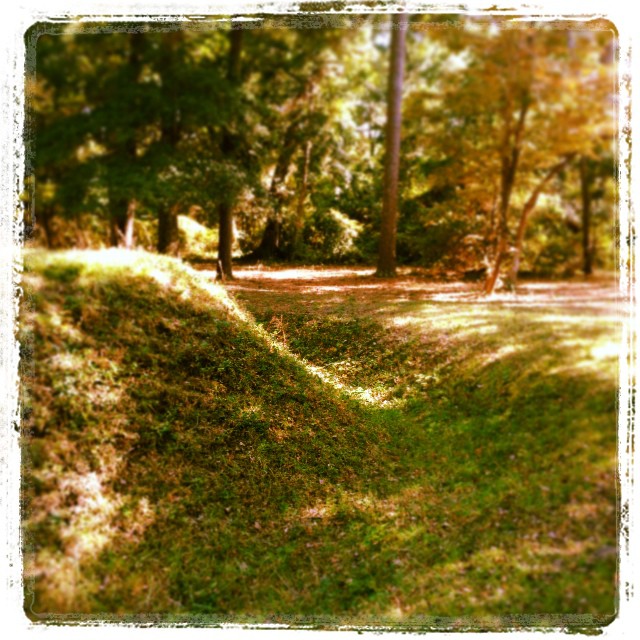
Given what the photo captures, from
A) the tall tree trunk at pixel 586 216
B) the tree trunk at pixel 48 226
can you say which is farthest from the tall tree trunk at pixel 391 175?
the tree trunk at pixel 48 226

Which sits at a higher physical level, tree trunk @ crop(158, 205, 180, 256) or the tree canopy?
the tree canopy

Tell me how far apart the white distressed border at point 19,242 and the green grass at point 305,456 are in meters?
0.11

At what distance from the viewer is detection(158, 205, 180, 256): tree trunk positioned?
9.62 feet

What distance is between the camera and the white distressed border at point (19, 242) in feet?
9.23

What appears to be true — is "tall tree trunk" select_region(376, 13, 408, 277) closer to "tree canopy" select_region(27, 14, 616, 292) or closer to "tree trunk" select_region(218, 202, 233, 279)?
"tree canopy" select_region(27, 14, 616, 292)

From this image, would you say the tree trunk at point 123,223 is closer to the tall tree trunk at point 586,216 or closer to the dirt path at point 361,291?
the dirt path at point 361,291

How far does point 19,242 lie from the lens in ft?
9.80

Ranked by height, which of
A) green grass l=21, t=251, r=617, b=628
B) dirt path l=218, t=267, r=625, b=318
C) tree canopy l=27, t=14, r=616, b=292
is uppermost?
tree canopy l=27, t=14, r=616, b=292

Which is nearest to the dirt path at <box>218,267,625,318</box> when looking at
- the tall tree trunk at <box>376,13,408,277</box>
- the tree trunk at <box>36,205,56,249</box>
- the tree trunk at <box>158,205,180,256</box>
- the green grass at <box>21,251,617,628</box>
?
the green grass at <box>21,251,617,628</box>

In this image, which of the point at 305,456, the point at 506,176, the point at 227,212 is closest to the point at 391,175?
the point at 506,176

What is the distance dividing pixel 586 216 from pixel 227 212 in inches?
99.7

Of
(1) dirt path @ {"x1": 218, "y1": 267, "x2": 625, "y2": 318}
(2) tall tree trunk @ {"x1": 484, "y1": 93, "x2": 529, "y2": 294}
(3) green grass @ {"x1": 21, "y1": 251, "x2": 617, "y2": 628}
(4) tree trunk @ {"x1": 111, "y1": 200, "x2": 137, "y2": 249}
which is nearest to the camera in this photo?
(3) green grass @ {"x1": 21, "y1": 251, "x2": 617, "y2": 628}

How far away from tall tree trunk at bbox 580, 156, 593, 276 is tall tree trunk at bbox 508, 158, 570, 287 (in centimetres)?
14

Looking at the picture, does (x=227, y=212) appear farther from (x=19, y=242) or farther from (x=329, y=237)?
(x=19, y=242)
